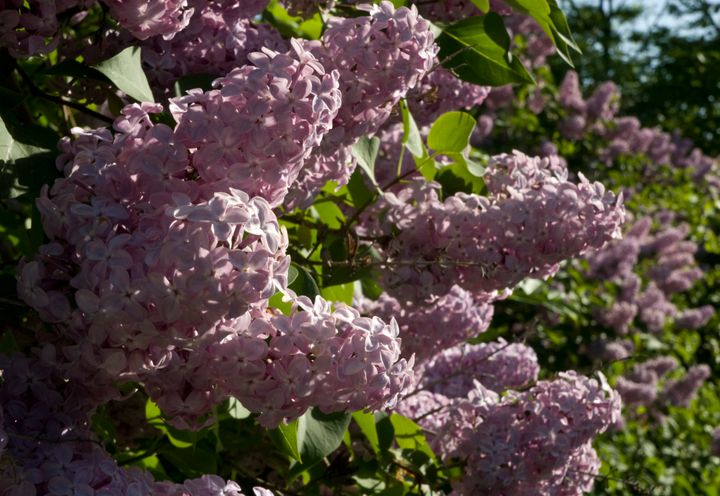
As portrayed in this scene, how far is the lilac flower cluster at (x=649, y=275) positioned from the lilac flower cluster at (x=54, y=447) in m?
5.22

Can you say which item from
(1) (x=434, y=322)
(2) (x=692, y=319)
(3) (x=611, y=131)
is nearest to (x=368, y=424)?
(1) (x=434, y=322)

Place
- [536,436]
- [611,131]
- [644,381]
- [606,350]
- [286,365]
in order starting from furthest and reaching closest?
1. [611,131]
2. [644,381]
3. [606,350]
4. [536,436]
5. [286,365]

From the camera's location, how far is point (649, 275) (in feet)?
23.7

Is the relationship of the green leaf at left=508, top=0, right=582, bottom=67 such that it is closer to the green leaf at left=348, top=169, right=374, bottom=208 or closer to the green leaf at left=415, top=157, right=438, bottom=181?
the green leaf at left=415, top=157, right=438, bottom=181

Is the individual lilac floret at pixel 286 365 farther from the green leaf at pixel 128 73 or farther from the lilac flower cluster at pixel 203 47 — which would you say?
the lilac flower cluster at pixel 203 47

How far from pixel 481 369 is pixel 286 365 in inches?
57.4

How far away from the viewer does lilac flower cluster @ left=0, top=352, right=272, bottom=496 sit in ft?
3.29

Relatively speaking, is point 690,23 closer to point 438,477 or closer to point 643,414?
point 643,414

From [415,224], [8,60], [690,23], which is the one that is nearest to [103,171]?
[8,60]

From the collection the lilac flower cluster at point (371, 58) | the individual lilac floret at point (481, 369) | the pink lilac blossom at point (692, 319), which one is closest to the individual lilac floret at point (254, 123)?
the lilac flower cluster at point (371, 58)

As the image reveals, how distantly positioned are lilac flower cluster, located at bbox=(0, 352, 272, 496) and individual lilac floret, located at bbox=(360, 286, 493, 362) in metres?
0.97

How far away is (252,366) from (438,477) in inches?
43.3

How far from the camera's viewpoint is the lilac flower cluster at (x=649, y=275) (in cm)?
629

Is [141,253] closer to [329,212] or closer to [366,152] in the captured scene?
[366,152]
